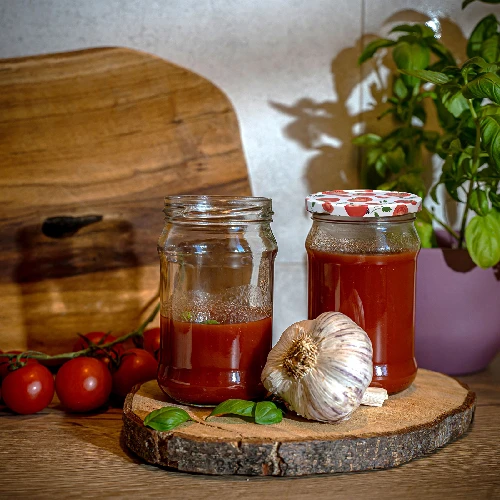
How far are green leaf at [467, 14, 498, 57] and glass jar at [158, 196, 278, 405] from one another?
59 centimetres

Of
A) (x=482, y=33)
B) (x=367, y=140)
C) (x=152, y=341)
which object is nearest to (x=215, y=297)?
(x=152, y=341)

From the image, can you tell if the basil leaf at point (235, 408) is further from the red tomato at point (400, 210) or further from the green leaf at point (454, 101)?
the green leaf at point (454, 101)

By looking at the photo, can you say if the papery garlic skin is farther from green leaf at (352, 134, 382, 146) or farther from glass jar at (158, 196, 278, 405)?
green leaf at (352, 134, 382, 146)

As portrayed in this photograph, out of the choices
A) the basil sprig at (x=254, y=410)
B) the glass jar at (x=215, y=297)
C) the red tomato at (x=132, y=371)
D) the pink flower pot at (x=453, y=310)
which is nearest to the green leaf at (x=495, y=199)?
the pink flower pot at (x=453, y=310)

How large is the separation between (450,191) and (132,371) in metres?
0.66

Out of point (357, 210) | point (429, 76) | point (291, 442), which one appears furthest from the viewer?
point (429, 76)

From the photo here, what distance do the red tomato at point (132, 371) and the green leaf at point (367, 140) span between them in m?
0.59

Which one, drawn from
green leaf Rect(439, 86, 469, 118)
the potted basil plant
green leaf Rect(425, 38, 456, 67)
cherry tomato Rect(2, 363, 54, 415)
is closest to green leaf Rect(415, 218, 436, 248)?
the potted basil plant

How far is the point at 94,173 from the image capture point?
140cm

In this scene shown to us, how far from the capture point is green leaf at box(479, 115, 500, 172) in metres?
1.08

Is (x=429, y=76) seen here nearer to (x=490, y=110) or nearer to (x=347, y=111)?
(x=490, y=110)

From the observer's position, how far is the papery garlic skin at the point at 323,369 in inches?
36.4

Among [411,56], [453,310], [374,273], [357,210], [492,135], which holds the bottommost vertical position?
[453,310]

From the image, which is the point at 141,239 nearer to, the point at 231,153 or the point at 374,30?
the point at 231,153
